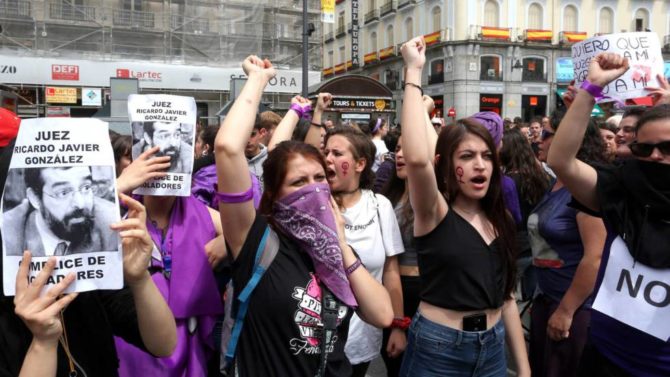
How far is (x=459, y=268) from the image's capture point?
2.50m

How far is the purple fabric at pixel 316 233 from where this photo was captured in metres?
2.10

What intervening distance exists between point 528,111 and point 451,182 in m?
36.1

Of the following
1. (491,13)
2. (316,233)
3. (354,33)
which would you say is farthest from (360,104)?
(354,33)

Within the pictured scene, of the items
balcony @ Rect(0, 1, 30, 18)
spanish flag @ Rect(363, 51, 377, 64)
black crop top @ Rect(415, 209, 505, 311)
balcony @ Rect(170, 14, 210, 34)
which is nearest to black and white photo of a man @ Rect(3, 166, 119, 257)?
black crop top @ Rect(415, 209, 505, 311)

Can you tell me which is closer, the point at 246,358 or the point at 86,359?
the point at 86,359

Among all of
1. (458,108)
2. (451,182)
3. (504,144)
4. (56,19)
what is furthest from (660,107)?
(458,108)

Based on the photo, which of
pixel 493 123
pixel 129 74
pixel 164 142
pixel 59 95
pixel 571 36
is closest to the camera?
pixel 164 142

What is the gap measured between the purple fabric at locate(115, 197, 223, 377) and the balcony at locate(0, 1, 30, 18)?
54.1ft

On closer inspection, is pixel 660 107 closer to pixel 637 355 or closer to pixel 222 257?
pixel 637 355

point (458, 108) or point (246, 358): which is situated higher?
point (458, 108)

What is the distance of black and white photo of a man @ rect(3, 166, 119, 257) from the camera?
1449 mm

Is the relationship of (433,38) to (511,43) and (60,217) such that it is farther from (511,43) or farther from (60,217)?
(60,217)

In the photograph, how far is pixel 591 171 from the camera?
226 cm

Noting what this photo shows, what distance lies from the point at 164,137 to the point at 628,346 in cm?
203
